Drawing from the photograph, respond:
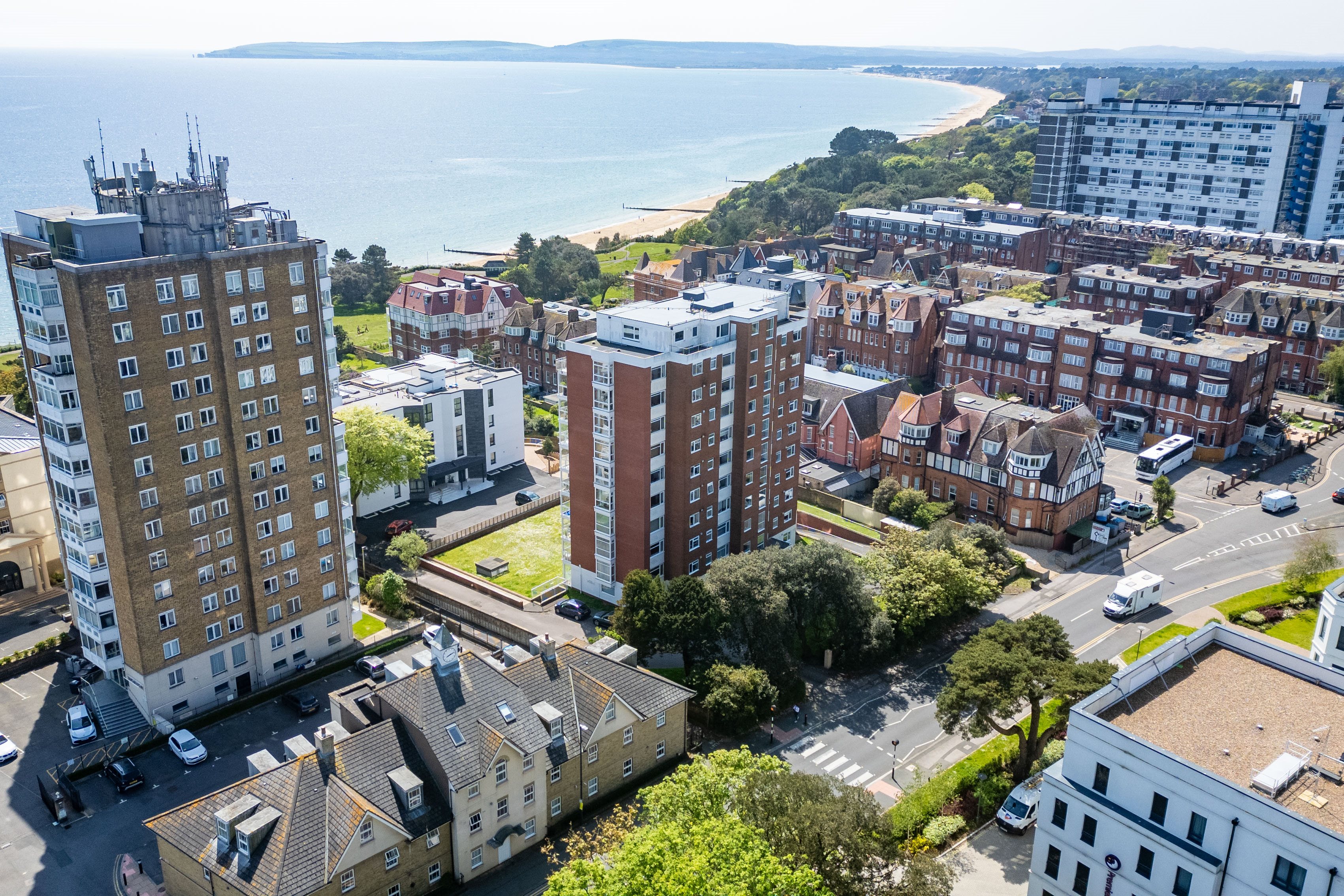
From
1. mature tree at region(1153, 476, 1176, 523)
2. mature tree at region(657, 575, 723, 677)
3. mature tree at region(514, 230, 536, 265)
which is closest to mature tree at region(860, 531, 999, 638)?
mature tree at region(657, 575, 723, 677)

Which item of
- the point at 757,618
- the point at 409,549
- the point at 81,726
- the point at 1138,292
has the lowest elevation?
the point at 81,726

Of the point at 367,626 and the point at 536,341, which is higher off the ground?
the point at 536,341

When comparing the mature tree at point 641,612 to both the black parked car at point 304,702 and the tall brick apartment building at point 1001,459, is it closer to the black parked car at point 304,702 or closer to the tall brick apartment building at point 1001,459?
the black parked car at point 304,702

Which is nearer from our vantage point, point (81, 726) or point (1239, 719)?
point (1239, 719)

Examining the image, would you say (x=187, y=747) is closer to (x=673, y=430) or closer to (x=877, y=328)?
(x=673, y=430)

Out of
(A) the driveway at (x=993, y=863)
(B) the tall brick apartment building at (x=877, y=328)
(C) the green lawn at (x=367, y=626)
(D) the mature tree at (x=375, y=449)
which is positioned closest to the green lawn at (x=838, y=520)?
(D) the mature tree at (x=375, y=449)

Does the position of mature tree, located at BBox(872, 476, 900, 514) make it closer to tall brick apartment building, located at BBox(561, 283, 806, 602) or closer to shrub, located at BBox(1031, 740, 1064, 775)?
tall brick apartment building, located at BBox(561, 283, 806, 602)

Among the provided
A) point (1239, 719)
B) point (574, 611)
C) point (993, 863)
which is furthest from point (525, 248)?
point (1239, 719)

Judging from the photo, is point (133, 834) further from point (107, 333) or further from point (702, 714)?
point (702, 714)
